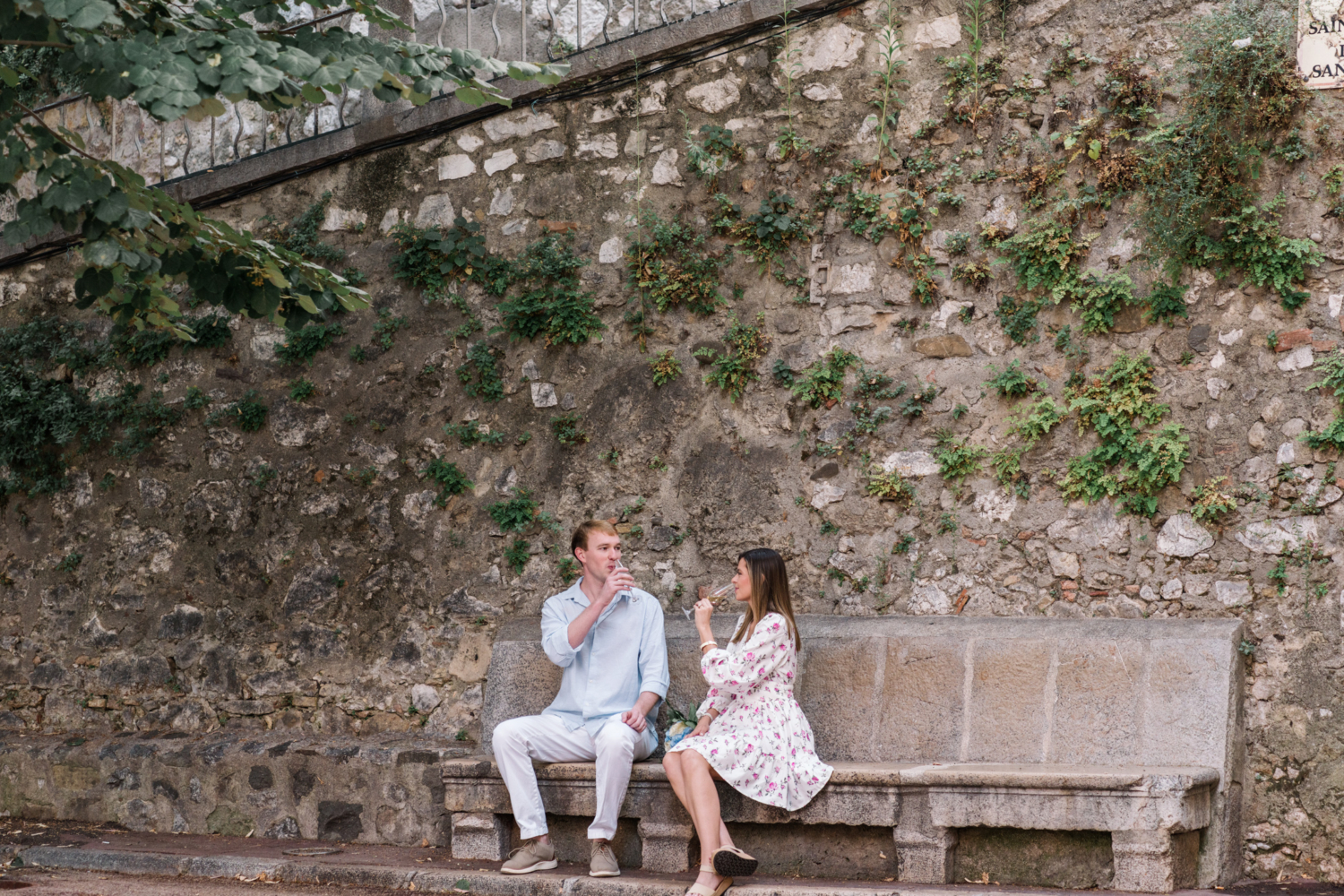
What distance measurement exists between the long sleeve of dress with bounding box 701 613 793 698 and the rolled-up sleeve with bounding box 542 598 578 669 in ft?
1.94

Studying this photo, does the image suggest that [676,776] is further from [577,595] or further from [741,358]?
[741,358]

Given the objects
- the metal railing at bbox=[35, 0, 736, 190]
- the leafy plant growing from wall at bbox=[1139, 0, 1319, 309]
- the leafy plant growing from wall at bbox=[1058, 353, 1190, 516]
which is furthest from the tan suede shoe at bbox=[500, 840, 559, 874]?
the metal railing at bbox=[35, 0, 736, 190]

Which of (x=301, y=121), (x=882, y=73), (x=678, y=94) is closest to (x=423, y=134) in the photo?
(x=301, y=121)

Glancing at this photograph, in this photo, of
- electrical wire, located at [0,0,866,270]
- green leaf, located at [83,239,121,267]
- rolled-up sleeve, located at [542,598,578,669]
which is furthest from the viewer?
electrical wire, located at [0,0,866,270]

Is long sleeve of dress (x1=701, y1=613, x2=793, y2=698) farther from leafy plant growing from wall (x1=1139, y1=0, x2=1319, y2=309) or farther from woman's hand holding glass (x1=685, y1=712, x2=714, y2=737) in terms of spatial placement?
leafy plant growing from wall (x1=1139, y1=0, x2=1319, y2=309)

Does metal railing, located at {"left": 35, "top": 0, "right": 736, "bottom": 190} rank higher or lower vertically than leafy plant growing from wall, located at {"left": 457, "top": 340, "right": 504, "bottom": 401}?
higher

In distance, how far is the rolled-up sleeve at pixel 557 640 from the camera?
4.79 m

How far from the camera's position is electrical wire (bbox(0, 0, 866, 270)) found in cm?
539

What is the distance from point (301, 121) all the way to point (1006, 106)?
11.5 ft

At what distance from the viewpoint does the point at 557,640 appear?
4.80 m

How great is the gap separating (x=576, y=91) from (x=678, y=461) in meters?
1.77

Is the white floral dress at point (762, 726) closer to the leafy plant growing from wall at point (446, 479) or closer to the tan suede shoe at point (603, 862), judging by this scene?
the tan suede shoe at point (603, 862)

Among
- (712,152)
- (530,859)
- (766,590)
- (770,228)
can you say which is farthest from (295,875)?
(712,152)

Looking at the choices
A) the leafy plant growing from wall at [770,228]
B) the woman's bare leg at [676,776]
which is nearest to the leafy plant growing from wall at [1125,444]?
the leafy plant growing from wall at [770,228]
